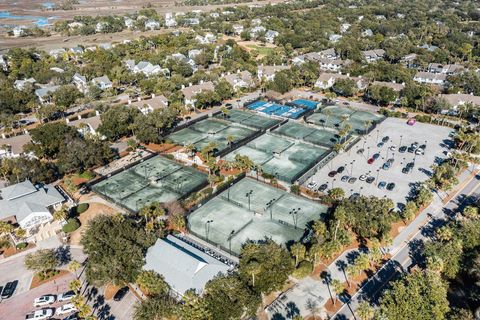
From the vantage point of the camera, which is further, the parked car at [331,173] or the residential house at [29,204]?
the parked car at [331,173]

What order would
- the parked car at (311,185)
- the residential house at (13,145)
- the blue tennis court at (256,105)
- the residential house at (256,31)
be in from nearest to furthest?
the parked car at (311,185)
the residential house at (13,145)
the blue tennis court at (256,105)
the residential house at (256,31)

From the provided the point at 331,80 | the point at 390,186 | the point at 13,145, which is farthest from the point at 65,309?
the point at 331,80

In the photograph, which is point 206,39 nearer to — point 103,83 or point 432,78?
point 103,83

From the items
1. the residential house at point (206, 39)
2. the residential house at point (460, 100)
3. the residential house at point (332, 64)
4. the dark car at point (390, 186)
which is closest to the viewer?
the dark car at point (390, 186)

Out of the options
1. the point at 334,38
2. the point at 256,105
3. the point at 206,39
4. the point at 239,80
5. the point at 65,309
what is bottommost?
the point at 206,39

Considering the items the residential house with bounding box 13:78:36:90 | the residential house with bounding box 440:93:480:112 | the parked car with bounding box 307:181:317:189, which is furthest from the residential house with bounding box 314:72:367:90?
the residential house with bounding box 13:78:36:90

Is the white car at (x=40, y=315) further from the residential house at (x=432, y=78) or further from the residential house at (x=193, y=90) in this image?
the residential house at (x=432, y=78)

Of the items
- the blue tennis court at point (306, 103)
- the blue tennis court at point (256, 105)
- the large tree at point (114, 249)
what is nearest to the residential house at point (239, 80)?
the blue tennis court at point (256, 105)
